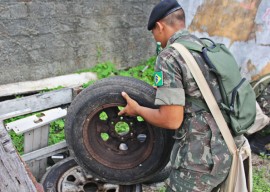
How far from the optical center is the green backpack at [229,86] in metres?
2.57

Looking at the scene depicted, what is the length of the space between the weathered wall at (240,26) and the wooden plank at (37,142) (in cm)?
373

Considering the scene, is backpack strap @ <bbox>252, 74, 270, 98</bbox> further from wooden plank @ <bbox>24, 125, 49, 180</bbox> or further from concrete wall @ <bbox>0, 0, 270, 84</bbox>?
wooden plank @ <bbox>24, 125, 49, 180</bbox>

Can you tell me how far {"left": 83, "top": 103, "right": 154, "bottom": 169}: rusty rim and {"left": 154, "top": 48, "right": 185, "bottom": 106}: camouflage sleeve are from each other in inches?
24.5

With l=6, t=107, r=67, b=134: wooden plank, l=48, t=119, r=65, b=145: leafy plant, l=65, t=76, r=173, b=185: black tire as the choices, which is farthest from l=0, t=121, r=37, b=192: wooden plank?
l=48, t=119, r=65, b=145: leafy plant

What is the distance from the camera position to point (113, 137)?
3340 millimetres

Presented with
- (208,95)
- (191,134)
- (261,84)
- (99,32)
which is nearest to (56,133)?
(99,32)

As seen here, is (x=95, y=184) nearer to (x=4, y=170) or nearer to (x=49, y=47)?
(x=4, y=170)

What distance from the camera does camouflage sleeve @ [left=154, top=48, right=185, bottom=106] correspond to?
2.52 meters

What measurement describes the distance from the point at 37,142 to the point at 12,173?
5.61 feet

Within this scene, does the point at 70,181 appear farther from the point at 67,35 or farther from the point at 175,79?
the point at 67,35

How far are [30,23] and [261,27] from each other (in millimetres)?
3634

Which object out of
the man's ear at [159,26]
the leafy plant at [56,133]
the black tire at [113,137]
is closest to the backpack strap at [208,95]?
the man's ear at [159,26]

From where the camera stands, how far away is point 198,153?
273 cm

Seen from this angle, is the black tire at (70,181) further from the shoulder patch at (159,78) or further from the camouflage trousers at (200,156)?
the shoulder patch at (159,78)
